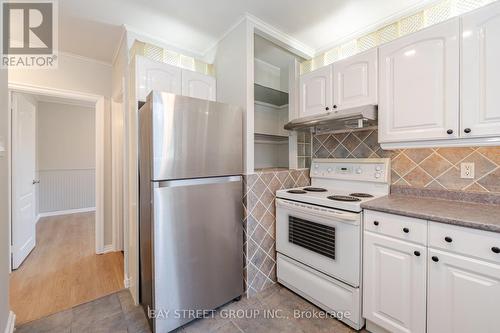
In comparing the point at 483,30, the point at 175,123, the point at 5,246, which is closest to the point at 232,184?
the point at 175,123

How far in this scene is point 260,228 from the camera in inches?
78.7

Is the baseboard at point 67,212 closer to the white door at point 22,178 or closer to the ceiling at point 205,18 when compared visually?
the white door at point 22,178

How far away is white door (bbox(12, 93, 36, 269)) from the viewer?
244 centimetres

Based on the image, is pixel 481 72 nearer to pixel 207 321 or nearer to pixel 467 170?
pixel 467 170

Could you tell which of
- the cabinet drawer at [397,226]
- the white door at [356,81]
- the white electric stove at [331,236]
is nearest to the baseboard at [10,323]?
the white electric stove at [331,236]

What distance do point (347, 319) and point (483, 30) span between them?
6.75 ft

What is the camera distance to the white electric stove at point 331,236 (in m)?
1.54

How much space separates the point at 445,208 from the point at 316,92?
4.58 ft

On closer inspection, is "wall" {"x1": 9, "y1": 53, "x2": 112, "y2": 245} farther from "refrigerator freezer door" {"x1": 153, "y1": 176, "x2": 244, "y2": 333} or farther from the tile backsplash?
the tile backsplash

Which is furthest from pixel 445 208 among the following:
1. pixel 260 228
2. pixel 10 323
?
pixel 10 323

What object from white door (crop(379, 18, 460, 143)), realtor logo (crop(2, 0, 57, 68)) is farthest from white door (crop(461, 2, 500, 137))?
realtor logo (crop(2, 0, 57, 68))

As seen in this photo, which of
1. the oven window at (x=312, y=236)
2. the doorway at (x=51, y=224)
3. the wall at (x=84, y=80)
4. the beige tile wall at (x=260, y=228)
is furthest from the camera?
the wall at (x=84, y=80)

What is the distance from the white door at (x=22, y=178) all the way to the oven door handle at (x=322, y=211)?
297 centimetres

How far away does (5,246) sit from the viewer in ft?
4.80
